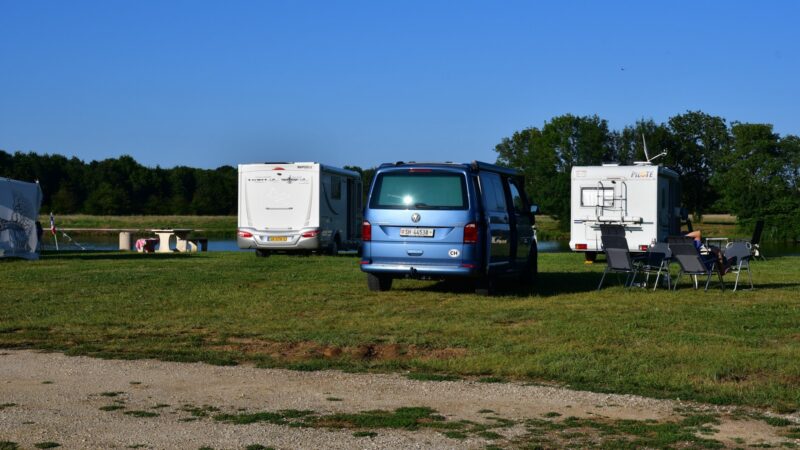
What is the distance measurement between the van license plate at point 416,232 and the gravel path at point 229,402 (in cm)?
646

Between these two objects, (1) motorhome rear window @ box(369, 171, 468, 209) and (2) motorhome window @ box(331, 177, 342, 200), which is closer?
(1) motorhome rear window @ box(369, 171, 468, 209)

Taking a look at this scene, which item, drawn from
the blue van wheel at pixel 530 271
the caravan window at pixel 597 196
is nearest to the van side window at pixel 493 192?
the blue van wheel at pixel 530 271

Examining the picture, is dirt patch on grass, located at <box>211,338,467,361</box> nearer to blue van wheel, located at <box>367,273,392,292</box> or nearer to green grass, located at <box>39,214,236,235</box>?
blue van wheel, located at <box>367,273,392,292</box>

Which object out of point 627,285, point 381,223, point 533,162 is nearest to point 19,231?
point 381,223

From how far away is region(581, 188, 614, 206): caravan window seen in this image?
24.4 meters

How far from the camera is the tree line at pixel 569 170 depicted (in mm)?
73125

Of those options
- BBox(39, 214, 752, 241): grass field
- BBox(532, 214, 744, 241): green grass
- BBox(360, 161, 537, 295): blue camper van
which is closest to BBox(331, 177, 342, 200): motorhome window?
BBox(360, 161, 537, 295): blue camper van

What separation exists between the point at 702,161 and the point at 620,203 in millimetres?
60138

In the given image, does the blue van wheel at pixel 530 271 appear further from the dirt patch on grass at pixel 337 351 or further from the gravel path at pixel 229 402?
the gravel path at pixel 229 402

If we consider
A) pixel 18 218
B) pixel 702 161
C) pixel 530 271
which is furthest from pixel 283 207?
pixel 702 161

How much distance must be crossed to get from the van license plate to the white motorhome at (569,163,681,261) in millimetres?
10162

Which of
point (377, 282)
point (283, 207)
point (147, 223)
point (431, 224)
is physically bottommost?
point (377, 282)

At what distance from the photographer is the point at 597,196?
2452 centimetres

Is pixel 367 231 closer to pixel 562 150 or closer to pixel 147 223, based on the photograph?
pixel 147 223
